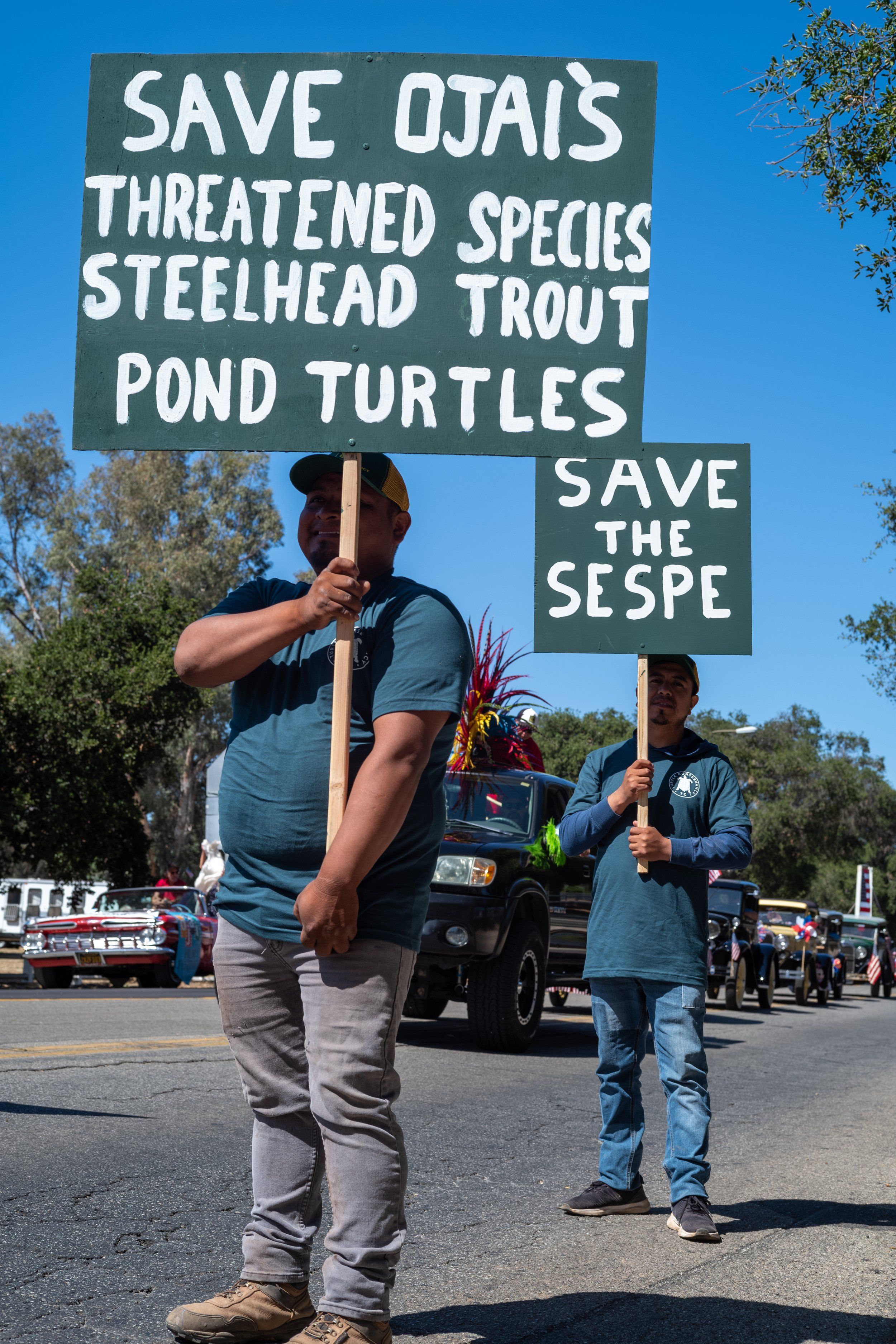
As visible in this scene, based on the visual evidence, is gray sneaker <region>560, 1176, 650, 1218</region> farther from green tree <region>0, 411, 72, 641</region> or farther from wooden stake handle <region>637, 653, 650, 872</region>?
green tree <region>0, 411, 72, 641</region>

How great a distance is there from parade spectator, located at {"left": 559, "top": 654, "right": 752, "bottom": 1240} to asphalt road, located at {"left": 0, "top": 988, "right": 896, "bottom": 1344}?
20cm

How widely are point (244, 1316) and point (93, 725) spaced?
84.3 feet

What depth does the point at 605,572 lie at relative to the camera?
6.09 metres

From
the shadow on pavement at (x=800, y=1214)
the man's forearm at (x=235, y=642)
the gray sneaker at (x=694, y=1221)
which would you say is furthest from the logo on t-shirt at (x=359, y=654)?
the shadow on pavement at (x=800, y=1214)

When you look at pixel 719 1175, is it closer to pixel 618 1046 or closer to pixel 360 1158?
pixel 618 1046

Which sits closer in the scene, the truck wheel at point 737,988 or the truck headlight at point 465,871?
the truck headlight at point 465,871

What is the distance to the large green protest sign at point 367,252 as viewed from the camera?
3682 mm

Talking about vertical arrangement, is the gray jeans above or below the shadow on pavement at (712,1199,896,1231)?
above

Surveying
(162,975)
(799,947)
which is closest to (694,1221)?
(162,975)

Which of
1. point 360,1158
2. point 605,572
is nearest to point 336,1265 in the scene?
point 360,1158

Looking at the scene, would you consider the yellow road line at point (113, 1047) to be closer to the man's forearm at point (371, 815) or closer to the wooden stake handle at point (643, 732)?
the wooden stake handle at point (643, 732)

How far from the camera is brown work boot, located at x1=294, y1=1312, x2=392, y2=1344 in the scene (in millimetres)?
2936

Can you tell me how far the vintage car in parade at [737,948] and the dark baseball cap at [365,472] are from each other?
17.3 metres

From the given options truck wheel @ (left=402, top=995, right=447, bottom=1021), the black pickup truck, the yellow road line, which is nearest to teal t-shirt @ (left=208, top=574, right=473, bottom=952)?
the yellow road line
